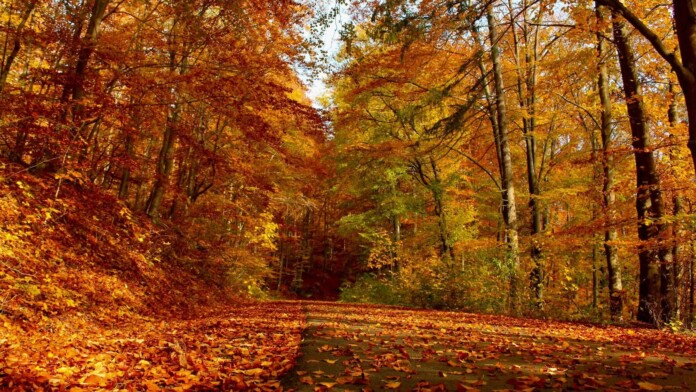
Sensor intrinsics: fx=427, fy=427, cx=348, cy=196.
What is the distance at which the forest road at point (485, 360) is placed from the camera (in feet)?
10.9

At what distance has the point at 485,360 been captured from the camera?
13.9 feet

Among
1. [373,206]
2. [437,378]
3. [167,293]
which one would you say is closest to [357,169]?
[373,206]

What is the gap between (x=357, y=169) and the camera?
1513 centimetres

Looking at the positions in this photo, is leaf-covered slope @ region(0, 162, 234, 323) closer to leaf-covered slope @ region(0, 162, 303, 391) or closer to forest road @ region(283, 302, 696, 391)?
leaf-covered slope @ region(0, 162, 303, 391)

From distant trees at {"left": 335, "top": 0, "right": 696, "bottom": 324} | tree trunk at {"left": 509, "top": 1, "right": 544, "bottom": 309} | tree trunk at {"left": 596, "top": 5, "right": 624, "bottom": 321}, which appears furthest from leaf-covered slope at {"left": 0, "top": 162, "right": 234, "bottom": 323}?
tree trunk at {"left": 596, "top": 5, "right": 624, "bottom": 321}

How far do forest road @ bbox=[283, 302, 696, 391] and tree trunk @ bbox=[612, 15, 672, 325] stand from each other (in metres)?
1.82

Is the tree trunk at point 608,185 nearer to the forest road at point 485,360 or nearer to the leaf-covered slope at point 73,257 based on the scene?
the forest road at point 485,360

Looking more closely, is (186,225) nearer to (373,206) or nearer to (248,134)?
(248,134)

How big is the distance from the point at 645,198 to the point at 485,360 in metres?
6.51

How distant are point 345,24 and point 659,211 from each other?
22.9 ft

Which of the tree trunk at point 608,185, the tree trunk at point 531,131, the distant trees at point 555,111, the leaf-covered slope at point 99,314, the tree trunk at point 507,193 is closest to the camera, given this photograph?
the leaf-covered slope at point 99,314

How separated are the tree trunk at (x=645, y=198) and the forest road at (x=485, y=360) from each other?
1.82 meters

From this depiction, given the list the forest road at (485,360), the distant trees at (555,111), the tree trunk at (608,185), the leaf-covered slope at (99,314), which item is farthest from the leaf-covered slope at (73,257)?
the tree trunk at (608,185)

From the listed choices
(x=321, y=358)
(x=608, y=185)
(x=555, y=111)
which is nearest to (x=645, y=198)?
(x=608, y=185)
